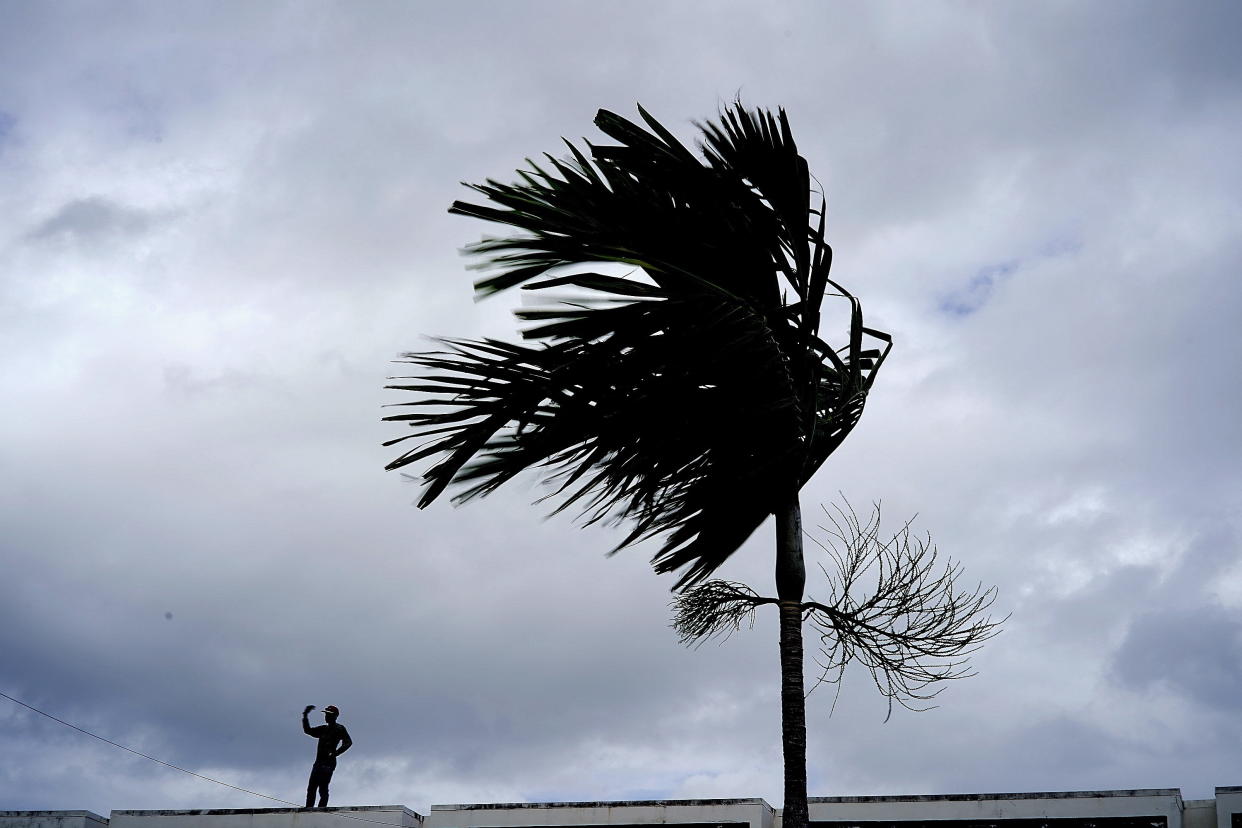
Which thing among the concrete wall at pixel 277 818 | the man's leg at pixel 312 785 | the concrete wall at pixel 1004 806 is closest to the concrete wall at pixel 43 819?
the concrete wall at pixel 277 818

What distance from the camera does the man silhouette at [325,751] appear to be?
1466cm

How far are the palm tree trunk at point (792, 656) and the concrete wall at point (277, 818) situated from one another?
8.85 meters

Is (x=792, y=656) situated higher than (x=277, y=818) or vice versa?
(x=792, y=656)

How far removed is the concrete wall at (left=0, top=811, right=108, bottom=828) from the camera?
14469 millimetres

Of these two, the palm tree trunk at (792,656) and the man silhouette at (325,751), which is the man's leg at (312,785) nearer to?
the man silhouette at (325,751)

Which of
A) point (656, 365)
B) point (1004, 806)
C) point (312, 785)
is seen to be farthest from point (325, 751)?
point (656, 365)

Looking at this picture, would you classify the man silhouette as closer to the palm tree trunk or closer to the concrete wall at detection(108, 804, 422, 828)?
the concrete wall at detection(108, 804, 422, 828)

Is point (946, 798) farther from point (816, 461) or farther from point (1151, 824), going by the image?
point (816, 461)

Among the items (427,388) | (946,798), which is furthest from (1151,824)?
(427,388)

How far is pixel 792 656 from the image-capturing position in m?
6.13

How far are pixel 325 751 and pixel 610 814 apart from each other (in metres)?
3.54

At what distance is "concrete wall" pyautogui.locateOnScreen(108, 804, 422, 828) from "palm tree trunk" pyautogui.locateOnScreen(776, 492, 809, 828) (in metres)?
8.85

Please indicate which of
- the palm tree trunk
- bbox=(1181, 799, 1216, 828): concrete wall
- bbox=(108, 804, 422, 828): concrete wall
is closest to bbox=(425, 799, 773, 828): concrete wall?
bbox=(108, 804, 422, 828): concrete wall

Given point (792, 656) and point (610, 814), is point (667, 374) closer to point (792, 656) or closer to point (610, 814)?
point (792, 656)
